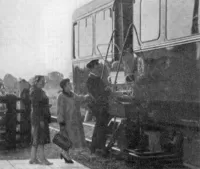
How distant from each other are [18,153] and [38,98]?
6.29 feet

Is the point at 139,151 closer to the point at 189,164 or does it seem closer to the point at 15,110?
the point at 189,164

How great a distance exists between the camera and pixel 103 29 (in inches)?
385

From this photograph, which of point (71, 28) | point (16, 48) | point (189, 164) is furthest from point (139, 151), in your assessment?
point (71, 28)

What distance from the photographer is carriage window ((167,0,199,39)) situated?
6.76m

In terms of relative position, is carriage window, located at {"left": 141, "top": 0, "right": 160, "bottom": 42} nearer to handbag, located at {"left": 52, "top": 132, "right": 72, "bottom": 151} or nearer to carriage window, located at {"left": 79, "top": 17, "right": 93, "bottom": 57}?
handbag, located at {"left": 52, "top": 132, "right": 72, "bottom": 151}

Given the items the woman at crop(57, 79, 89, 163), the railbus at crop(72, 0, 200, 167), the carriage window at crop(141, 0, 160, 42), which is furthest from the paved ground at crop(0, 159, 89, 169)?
the carriage window at crop(141, 0, 160, 42)

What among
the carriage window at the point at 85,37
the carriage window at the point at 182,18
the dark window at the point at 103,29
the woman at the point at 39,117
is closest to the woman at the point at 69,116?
the woman at the point at 39,117

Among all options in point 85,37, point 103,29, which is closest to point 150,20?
point 103,29

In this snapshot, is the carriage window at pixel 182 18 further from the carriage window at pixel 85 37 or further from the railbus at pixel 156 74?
the carriage window at pixel 85 37

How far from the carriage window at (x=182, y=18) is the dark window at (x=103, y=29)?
232cm

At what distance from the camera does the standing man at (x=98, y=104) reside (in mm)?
8672

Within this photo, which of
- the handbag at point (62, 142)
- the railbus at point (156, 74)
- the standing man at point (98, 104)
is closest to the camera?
the railbus at point (156, 74)

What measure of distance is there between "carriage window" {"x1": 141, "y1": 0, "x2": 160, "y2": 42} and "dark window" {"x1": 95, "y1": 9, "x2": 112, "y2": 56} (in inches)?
58.7

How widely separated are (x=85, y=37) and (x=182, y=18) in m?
4.36
